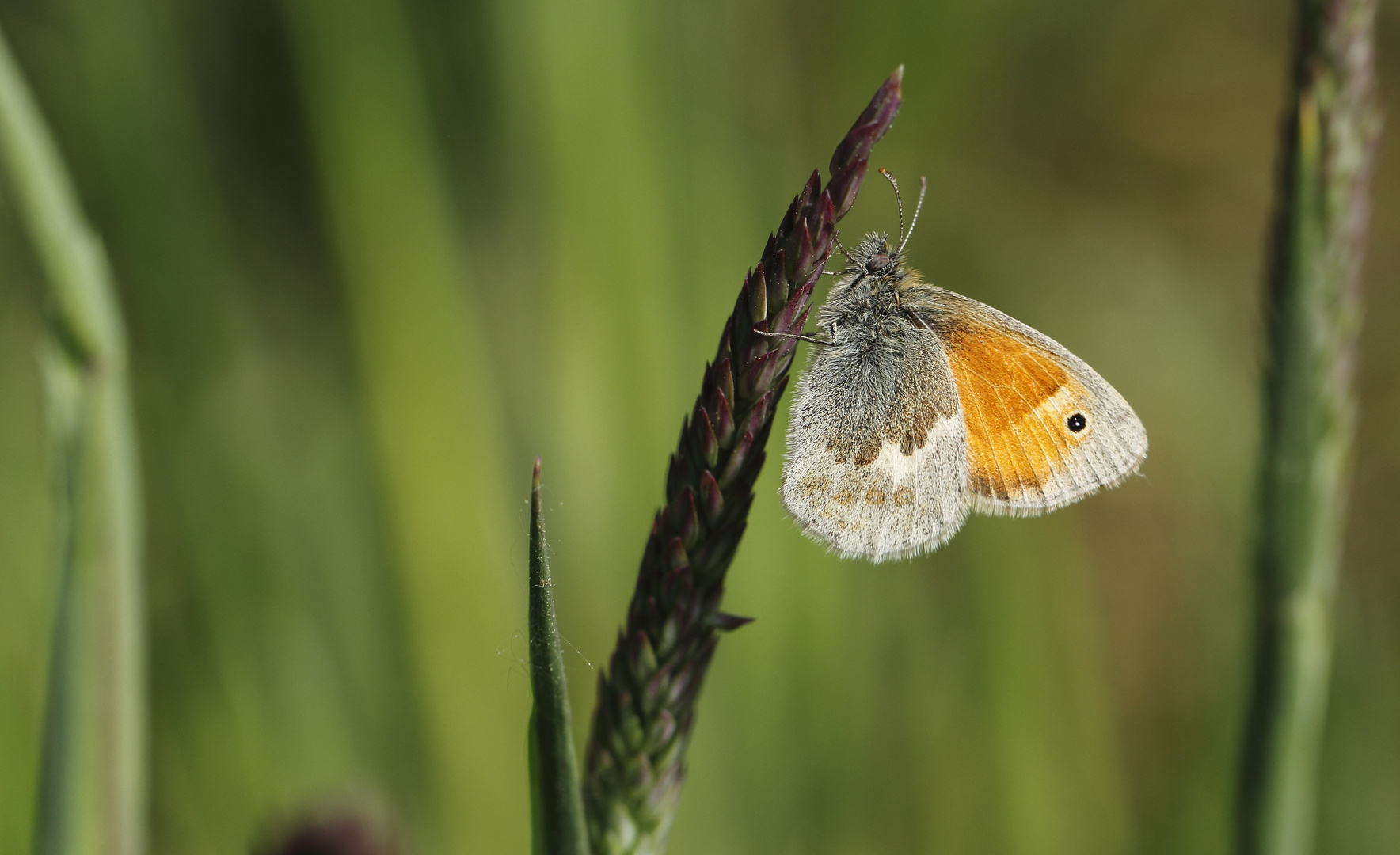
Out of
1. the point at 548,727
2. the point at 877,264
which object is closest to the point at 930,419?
the point at 877,264

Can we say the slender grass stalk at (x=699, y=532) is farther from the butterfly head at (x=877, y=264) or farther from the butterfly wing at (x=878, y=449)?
the butterfly head at (x=877, y=264)

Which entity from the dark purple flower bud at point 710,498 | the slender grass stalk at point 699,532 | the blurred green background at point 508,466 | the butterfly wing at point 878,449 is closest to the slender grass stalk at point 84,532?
the slender grass stalk at point 699,532

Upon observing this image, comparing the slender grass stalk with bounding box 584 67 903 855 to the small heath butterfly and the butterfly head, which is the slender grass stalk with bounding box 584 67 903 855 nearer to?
the small heath butterfly

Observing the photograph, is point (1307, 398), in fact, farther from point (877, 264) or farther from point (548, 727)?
point (548, 727)

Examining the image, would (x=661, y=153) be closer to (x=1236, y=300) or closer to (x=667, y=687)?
(x=667, y=687)

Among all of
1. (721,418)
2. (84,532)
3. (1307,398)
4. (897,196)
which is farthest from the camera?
(897,196)

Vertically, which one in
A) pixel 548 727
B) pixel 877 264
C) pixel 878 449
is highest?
pixel 877 264

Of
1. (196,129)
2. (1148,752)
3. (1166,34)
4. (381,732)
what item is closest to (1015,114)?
(1166,34)
